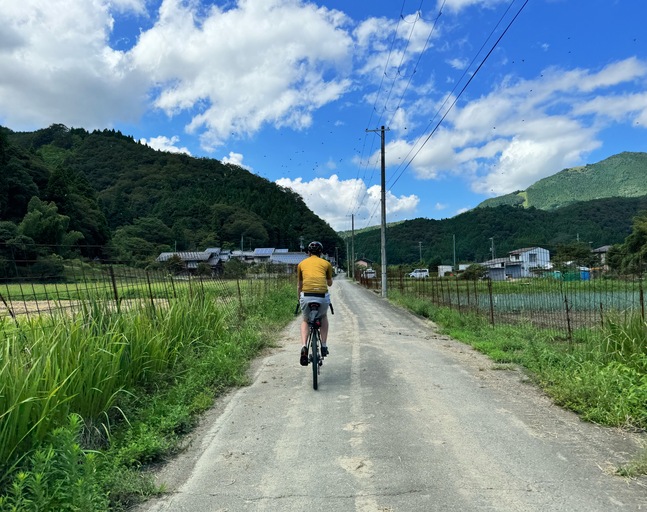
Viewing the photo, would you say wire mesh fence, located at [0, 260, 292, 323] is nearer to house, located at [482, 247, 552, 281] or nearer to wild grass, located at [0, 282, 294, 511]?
wild grass, located at [0, 282, 294, 511]

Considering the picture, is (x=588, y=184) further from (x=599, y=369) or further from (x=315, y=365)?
(x=315, y=365)

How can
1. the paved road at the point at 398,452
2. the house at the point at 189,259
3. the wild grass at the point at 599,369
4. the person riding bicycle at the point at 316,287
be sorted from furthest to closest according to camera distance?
the house at the point at 189,259 < the person riding bicycle at the point at 316,287 < the wild grass at the point at 599,369 < the paved road at the point at 398,452

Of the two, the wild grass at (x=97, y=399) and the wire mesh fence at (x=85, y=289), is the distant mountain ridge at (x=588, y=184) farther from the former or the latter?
the wild grass at (x=97, y=399)

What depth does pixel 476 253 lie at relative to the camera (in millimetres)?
80812

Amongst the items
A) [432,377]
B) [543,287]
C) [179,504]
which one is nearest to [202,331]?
[432,377]

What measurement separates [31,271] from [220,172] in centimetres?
10694

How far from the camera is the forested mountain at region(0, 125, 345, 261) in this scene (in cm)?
5534

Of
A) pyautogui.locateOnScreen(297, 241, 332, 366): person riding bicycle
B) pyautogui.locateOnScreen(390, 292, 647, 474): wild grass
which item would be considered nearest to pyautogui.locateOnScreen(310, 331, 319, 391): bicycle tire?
pyautogui.locateOnScreen(297, 241, 332, 366): person riding bicycle

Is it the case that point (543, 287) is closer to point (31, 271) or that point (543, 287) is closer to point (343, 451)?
point (343, 451)

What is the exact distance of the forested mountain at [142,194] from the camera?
182 feet

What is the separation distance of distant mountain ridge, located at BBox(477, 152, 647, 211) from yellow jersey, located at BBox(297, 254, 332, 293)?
96484 mm

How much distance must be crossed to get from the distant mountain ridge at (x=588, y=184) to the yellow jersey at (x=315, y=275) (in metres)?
96.5

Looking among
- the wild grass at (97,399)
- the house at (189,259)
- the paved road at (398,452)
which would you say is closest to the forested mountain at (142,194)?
the house at (189,259)

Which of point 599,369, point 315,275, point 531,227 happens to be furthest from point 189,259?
point 531,227
